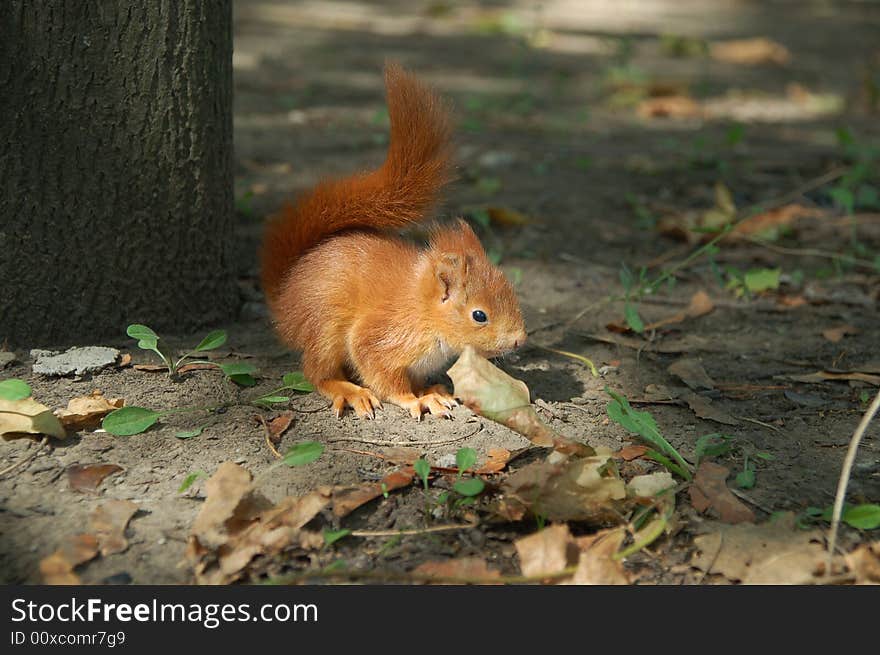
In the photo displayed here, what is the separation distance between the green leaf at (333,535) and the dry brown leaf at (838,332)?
6.54 ft

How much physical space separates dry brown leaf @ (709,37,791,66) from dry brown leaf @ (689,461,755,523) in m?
6.66

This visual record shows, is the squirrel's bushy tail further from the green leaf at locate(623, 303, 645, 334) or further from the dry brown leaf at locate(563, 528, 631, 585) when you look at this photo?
the dry brown leaf at locate(563, 528, 631, 585)

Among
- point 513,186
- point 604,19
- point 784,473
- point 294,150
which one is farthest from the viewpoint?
point 604,19

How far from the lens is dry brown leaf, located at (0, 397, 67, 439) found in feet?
7.36

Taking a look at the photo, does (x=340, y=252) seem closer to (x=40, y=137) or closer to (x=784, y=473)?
(x=40, y=137)

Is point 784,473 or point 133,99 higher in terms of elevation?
point 133,99

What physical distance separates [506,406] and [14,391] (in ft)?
4.01

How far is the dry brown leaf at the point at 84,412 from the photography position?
2.32 m

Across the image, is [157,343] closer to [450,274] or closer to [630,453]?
[450,274]

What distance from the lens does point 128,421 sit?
7.58 ft

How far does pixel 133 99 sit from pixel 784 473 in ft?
6.74

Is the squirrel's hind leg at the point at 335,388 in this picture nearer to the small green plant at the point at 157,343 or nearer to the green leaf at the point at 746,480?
the small green plant at the point at 157,343

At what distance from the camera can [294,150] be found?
495 cm
